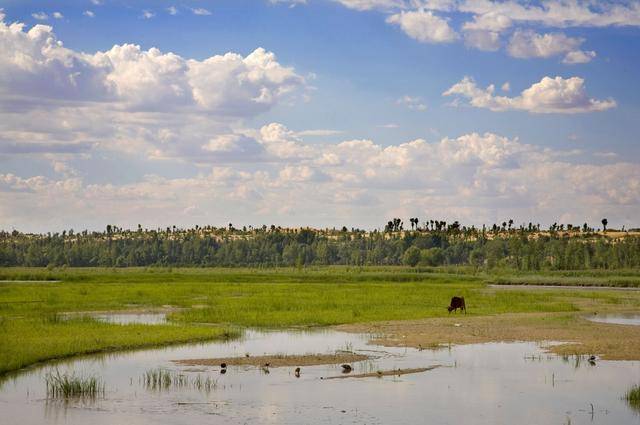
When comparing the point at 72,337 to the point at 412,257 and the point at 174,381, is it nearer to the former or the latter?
the point at 174,381

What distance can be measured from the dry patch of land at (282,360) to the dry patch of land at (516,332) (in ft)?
16.0

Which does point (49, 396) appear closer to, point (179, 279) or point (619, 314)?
point (619, 314)

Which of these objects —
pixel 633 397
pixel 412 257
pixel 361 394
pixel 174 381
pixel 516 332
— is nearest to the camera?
pixel 633 397

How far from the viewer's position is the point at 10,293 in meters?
70.9

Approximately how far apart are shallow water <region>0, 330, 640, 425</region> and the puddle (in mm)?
16085

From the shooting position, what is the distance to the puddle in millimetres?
48619

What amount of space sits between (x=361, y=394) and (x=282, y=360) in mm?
7139

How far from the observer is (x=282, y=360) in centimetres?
3244

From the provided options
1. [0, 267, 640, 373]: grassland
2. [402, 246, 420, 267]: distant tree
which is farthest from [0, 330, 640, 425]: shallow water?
[402, 246, 420, 267]: distant tree

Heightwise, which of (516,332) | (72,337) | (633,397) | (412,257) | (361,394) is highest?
(412,257)

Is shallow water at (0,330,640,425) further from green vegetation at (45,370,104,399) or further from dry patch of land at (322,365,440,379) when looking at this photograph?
dry patch of land at (322,365,440,379)

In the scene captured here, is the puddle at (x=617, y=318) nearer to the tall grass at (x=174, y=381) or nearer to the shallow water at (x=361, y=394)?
the shallow water at (x=361, y=394)

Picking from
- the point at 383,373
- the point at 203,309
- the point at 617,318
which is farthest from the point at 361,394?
the point at 617,318

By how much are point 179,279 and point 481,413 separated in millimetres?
80589
